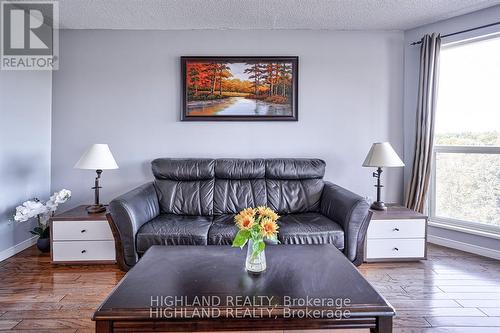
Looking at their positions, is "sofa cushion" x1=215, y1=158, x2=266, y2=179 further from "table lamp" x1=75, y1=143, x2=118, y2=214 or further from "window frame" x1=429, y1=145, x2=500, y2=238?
"window frame" x1=429, y1=145, x2=500, y2=238

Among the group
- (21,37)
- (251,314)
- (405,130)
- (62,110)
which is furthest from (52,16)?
(405,130)

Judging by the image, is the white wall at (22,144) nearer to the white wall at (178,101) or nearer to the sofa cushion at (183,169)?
the white wall at (178,101)

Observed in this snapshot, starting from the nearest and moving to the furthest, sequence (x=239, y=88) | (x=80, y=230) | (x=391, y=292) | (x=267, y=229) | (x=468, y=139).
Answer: (x=267, y=229), (x=391, y=292), (x=80, y=230), (x=468, y=139), (x=239, y=88)

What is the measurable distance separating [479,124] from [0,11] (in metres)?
4.71

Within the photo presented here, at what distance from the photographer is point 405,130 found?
138 inches

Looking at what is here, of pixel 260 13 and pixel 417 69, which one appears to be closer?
pixel 260 13

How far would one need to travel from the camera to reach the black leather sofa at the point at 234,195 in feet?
8.41

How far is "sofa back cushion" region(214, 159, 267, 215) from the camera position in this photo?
305 centimetres

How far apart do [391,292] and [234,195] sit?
1576mm

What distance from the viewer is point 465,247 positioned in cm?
310

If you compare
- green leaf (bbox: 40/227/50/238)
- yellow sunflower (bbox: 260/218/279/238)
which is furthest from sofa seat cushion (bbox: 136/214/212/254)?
green leaf (bbox: 40/227/50/238)

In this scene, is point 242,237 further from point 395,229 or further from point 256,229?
point 395,229

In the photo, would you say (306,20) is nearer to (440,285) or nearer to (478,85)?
(478,85)

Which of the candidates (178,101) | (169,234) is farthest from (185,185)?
(178,101)
